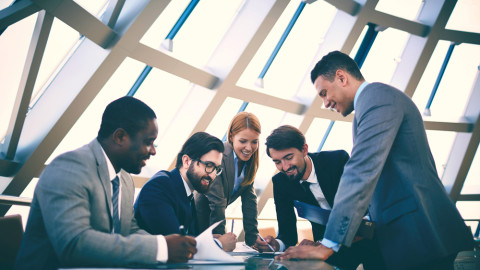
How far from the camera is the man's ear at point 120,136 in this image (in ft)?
4.95

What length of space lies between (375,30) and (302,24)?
1662 millimetres

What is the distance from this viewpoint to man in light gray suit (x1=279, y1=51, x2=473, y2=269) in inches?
56.7

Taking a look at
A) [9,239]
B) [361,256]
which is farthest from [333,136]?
[9,239]

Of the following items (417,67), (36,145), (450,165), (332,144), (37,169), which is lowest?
(37,169)

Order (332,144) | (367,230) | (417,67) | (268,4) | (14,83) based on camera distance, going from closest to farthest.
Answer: (367,230), (14,83), (268,4), (417,67), (332,144)

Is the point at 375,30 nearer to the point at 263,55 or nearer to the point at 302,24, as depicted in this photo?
the point at 302,24

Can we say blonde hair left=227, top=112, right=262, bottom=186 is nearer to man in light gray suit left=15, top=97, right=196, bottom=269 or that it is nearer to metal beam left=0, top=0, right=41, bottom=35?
man in light gray suit left=15, top=97, right=196, bottom=269

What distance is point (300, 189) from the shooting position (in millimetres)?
2555

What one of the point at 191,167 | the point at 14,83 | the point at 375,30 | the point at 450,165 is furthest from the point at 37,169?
the point at 450,165

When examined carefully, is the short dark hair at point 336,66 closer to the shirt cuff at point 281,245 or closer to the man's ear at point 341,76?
the man's ear at point 341,76

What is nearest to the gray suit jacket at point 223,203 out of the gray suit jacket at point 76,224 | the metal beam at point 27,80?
the gray suit jacket at point 76,224

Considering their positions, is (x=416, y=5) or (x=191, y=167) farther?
(x=416, y=5)

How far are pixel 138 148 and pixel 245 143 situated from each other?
1.58 m

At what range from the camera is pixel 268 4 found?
5895mm
